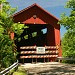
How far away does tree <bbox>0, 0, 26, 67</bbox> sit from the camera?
20.6 m

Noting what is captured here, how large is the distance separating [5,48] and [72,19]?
9.96 metres

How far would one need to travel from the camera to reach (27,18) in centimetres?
3416

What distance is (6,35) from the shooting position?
69.6 ft

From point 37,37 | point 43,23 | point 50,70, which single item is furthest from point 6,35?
point 37,37

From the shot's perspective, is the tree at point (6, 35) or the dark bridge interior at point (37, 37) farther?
the dark bridge interior at point (37, 37)

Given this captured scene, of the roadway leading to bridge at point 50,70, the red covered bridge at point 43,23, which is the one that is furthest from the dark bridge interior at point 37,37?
the roadway leading to bridge at point 50,70

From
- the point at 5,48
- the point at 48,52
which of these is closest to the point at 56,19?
the point at 48,52

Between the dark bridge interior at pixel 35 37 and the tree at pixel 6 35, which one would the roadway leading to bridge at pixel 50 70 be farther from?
the dark bridge interior at pixel 35 37

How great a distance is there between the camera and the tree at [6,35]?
20.6m

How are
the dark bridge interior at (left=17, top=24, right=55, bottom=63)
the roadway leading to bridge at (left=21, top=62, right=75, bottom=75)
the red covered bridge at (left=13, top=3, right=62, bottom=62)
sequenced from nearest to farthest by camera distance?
the roadway leading to bridge at (left=21, top=62, right=75, bottom=75), the red covered bridge at (left=13, top=3, right=62, bottom=62), the dark bridge interior at (left=17, top=24, right=55, bottom=63)

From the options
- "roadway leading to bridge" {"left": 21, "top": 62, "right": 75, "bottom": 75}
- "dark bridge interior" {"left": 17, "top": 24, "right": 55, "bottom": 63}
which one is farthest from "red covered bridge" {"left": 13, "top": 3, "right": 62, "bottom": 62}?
"roadway leading to bridge" {"left": 21, "top": 62, "right": 75, "bottom": 75}

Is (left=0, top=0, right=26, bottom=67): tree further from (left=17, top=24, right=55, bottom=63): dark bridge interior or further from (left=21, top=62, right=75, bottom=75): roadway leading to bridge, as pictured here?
(left=17, top=24, right=55, bottom=63): dark bridge interior

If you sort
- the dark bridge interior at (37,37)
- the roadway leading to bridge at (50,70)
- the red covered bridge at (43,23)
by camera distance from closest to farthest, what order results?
the roadway leading to bridge at (50,70) < the red covered bridge at (43,23) < the dark bridge interior at (37,37)

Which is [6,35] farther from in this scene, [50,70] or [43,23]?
[43,23]
